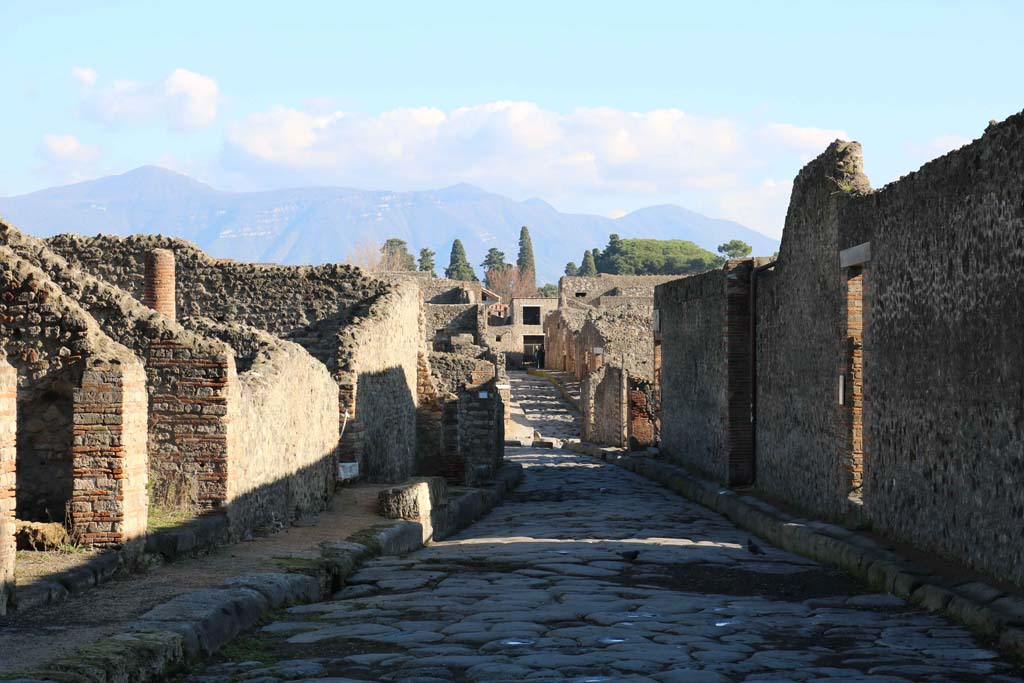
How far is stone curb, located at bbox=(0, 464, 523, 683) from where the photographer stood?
5.03 m

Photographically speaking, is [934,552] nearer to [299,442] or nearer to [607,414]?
[299,442]

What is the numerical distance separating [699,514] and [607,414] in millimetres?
13631

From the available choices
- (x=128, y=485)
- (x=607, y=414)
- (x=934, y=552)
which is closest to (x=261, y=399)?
(x=128, y=485)

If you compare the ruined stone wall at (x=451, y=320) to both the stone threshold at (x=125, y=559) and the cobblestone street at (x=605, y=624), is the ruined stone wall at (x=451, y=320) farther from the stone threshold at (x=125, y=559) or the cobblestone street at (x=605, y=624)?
the stone threshold at (x=125, y=559)

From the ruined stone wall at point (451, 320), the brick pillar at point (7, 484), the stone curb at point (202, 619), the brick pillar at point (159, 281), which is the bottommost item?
the stone curb at point (202, 619)

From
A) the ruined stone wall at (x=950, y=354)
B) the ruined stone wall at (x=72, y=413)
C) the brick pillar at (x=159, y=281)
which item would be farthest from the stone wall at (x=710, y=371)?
the ruined stone wall at (x=72, y=413)

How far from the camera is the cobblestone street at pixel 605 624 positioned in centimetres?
573

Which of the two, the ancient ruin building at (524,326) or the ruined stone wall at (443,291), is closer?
the ruined stone wall at (443,291)

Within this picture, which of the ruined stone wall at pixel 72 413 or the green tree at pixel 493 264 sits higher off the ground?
the green tree at pixel 493 264

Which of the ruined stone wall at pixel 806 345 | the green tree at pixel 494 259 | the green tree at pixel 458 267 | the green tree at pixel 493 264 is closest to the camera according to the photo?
the ruined stone wall at pixel 806 345

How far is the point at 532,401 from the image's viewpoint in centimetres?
4325

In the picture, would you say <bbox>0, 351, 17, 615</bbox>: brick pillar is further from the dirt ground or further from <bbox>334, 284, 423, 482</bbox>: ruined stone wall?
<bbox>334, 284, 423, 482</bbox>: ruined stone wall

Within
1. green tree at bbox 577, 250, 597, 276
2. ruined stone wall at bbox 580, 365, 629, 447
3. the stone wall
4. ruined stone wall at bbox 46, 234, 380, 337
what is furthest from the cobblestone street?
green tree at bbox 577, 250, 597, 276

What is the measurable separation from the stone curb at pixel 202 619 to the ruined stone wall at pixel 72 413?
102cm
